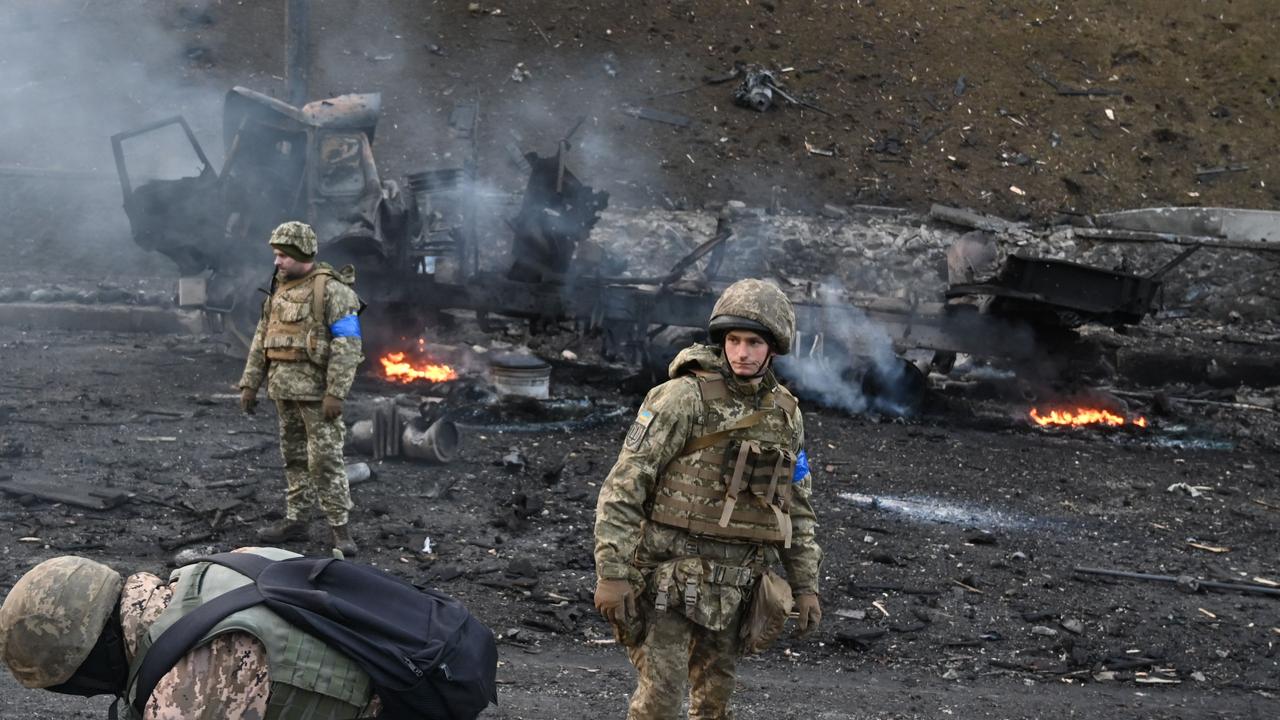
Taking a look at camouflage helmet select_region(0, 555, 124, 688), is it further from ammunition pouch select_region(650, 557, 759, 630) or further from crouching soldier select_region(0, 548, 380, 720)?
ammunition pouch select_region(650, 557, 759, 630)

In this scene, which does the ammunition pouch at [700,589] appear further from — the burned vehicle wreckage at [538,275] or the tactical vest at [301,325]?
the burned vehicle wreckage at [538,275]

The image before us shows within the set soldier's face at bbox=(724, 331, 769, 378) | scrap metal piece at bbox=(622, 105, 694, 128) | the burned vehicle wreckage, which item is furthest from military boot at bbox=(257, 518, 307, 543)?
scrap metal piece at bbox=(622, 105, 694, 128)

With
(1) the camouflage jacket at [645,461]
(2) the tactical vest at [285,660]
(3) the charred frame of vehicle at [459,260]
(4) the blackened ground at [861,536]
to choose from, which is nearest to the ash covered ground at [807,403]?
(4) the blackened ground at [861,536]

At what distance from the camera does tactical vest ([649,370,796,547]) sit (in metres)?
4.13

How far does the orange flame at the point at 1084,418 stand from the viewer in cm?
1204

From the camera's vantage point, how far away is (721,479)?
416cm

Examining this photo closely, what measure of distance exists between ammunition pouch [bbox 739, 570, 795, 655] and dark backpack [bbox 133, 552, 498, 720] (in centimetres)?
134

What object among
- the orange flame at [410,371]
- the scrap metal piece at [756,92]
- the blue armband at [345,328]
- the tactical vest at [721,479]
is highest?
the scrap metal piece at [756,92]

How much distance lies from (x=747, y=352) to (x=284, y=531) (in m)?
4.28

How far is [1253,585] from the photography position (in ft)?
25.4

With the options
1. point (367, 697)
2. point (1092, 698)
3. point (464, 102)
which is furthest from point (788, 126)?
point (367, 697)

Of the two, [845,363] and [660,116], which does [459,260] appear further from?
[660,116]

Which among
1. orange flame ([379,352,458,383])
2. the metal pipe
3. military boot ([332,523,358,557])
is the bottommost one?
military boot ([332,523,358,557])

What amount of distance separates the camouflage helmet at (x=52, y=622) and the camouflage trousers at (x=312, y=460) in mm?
4087
